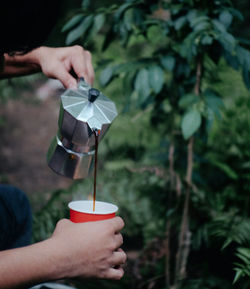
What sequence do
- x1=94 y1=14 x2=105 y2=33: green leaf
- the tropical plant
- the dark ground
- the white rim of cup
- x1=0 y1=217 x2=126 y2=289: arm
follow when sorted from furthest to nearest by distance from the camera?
1. the dark ground
2. x1=94 y1=14 x2=105 y2=33: green leaf
3. the tropical plant
4. the white rim of cup
5. x1=0 y1=217 x2=126 y2=289: arm

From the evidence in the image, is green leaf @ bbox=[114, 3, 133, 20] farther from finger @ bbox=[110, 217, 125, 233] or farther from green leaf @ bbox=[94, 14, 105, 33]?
finger @ bbox=[110, 217, 125, 233]

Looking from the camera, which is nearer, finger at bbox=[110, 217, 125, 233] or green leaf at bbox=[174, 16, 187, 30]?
finger at bbox=[110, 217, 125, 233]

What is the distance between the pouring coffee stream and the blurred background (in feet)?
0.74

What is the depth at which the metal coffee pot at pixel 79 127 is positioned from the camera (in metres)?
0.81

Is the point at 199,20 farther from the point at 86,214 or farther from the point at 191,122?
the point at 86,214

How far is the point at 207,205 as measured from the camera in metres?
1.48

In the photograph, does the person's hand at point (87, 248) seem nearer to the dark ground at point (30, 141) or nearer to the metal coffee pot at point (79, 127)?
the metal coffee pot at point (79, 127)

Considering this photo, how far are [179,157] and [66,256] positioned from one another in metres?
0.92

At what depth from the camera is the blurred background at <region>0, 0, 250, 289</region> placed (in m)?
1.12

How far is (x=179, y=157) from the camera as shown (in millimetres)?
1489

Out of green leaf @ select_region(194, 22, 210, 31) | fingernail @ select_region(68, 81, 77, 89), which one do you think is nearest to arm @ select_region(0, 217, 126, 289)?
fingernail @ select_region(68, 81, 77, 89)

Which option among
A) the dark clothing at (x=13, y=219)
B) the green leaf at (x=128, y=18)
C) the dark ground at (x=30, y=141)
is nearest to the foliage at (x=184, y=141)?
the green leaf at (x=128, y=18)

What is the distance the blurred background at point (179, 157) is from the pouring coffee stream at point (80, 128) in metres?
0.22

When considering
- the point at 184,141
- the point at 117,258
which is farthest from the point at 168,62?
the point at 117,258
